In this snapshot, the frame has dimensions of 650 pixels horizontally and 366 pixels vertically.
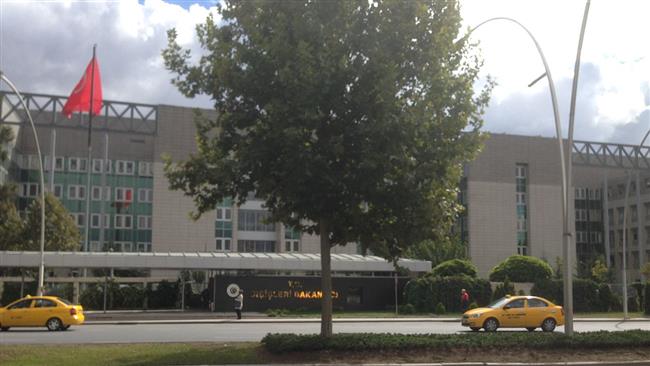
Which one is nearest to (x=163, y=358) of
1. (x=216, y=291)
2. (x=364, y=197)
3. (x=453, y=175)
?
(x=364, y=197)

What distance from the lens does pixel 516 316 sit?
91.1 feet

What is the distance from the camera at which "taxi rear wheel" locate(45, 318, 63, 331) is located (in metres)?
27.0

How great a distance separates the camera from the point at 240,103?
54.0ft

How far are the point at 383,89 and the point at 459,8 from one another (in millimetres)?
3676

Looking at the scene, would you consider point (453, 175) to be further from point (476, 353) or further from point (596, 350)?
point (596, 350)

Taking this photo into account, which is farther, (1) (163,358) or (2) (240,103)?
(2) (240,103)

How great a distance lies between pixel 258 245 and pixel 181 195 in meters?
9.84

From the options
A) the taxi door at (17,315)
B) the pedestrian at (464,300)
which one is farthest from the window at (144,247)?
the taxi door at (17,315)

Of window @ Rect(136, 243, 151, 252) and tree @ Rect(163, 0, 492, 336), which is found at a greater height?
tree @ Rect(163, 0, 492, 336)

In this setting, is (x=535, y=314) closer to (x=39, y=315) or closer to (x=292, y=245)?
(x=39, y=315)

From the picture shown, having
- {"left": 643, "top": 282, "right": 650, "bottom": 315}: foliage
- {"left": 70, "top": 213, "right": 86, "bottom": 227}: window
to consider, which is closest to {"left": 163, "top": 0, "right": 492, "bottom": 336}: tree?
{"left": 643, "top": 282, "right": 650, "bottom": 315}: foliage

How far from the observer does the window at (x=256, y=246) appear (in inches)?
2896

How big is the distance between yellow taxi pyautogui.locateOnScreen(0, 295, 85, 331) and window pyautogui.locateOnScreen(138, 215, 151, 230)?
155ft

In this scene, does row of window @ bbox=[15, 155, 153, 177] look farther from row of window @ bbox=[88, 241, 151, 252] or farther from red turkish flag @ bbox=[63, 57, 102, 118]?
red turkish flag @ bbox=[63, 57, 102, 118]
